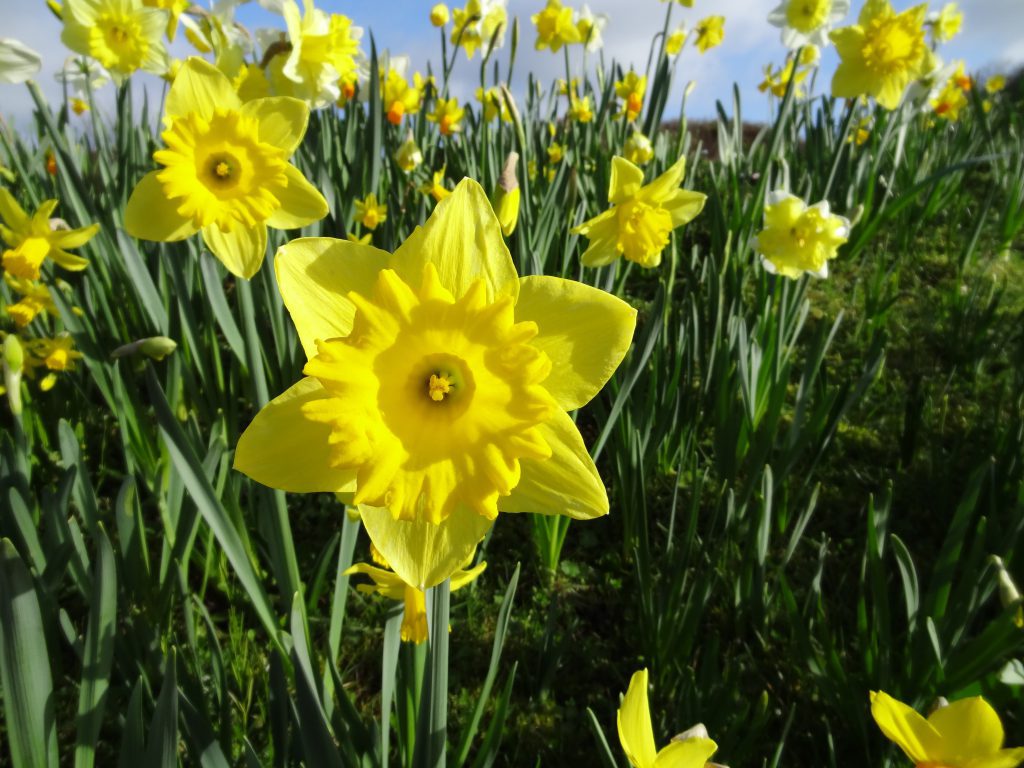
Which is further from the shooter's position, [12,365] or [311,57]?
[311,57]

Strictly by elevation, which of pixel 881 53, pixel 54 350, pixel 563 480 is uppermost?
pixel 881 53

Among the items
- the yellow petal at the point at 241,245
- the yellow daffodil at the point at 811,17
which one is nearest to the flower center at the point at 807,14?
the yellow daffodil at the point at 811,17

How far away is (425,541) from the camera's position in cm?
87

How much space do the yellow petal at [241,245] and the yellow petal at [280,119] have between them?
195mm

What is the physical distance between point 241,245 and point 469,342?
2.65 feet

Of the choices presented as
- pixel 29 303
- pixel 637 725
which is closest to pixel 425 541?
pixel 637 725

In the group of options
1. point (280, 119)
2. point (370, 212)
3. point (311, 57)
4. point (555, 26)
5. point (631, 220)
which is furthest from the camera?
point (555, 26)

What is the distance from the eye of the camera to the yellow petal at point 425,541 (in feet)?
2.76

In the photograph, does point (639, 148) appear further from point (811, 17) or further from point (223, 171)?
point (223, 171)

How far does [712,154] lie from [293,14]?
44.5ft

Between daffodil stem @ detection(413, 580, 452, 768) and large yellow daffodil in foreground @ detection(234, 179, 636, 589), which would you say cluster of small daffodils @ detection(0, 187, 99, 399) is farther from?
daffodil stem @ detection(413, 580, 452, 768)

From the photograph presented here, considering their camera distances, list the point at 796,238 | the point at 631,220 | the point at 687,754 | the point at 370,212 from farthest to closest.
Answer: the point at 370,212, the point at 796,238, the point at 631,220, the point at 687,754

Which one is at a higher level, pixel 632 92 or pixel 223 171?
pixel 632 92

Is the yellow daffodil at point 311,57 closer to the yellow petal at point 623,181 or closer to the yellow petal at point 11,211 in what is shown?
the yellow petal at point 623,181
